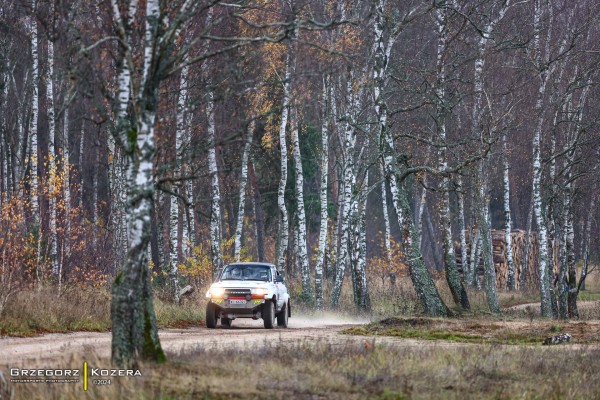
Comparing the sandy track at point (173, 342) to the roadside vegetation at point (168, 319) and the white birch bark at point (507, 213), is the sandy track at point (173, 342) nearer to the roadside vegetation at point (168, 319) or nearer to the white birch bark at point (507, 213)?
the roadside vegetation at point (168, 319)

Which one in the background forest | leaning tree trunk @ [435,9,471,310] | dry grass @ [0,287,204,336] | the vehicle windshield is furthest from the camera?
leaning tree trunk @ [435,9,471,310]

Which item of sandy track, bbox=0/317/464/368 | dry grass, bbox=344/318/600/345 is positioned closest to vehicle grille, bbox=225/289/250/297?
sandy track, bbox=0/317/464/368

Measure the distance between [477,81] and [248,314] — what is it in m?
11.3

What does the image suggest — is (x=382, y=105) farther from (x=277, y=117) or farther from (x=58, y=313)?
(x=277, y=117)

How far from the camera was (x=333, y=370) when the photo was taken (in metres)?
13.5

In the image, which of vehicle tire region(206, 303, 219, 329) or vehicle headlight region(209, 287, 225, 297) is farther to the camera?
vehicle tire region(206, 303, 219, 329)

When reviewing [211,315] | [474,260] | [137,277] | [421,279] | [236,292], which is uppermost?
[474,260]

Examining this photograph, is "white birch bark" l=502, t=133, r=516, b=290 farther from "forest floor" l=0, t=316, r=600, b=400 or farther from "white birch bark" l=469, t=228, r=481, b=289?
"forest floor" l=0, t=316, r=600, b=400

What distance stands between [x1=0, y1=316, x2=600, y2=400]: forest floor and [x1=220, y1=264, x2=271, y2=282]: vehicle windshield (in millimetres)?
5725

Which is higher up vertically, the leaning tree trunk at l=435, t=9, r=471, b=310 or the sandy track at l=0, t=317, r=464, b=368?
the leaning tree trunk at l=435, t=9, r=471, b=310

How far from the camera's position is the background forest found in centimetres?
1395

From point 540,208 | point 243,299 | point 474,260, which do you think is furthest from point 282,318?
point 474,260

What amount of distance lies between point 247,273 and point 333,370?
1212 centimetres

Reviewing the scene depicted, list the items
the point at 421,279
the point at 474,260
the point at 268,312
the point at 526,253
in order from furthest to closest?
the point at 526,253
the point at 474,260
the point at 421,279
the point at 268,312
